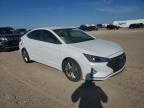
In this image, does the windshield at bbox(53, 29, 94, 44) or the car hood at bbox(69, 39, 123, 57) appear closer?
the car hood at bbox(69, 39, 123, 57)

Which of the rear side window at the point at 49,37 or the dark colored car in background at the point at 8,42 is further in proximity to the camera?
the dark colored car in background at the point at 8,42

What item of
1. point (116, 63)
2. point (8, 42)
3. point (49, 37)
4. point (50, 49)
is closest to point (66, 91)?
point (116, 63)

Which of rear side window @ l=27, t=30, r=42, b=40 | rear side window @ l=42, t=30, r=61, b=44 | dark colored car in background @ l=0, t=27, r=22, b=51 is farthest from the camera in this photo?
dark colored car in background @ l=0, t=27, r=22, b=51

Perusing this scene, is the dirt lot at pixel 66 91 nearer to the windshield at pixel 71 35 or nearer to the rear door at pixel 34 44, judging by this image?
the rear door at pixel 34 44

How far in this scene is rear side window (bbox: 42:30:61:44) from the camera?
6.67 meters

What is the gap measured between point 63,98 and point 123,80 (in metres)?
2.10

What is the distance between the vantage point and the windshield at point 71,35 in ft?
22.0

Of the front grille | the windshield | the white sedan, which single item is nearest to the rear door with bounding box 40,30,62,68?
the white sedan

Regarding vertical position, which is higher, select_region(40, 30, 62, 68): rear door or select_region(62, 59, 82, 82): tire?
select_region(40, 30, 62, 68): rear door

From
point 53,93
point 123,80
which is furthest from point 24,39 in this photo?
point 123,80

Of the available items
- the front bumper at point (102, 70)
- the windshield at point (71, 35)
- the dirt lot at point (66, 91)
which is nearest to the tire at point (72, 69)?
the dirt lot at point (66, 91)

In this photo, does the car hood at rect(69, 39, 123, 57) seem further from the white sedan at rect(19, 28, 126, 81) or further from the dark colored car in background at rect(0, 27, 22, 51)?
the dark colored car in background at rect(0, 27, 22, 51)

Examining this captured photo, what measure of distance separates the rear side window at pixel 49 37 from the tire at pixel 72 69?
0.89 m

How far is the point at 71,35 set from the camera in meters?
7.20
